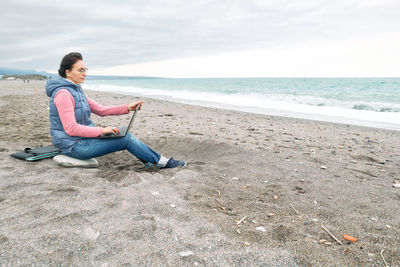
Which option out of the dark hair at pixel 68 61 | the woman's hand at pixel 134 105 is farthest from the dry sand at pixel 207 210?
the dark hair at pixel 68 61

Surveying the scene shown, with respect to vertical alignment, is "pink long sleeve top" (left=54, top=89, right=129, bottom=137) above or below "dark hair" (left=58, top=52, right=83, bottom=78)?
below

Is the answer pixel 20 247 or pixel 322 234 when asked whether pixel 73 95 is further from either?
pixel 322 234

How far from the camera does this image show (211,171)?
154 inches

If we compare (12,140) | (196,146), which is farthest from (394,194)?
(12,140)

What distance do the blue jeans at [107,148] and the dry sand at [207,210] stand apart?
9.8 inches

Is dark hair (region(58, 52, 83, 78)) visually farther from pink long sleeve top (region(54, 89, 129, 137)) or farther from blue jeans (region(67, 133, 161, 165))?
blue jeans (region(67, 133, 161, 165))

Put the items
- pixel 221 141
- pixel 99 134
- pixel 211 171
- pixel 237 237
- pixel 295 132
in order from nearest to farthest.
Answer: pixel 237 237 → pixel 99 134 → pixel 211 171 → pixel 221 141 → pixel 295 132

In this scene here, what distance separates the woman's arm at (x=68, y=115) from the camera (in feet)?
11.2

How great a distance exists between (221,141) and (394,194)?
10.1 feet

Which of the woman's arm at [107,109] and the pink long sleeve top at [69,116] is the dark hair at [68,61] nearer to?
the pink long sleeve top at [69,116]

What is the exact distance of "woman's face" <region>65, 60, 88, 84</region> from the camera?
141 inches

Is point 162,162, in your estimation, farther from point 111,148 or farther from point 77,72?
point 77,72

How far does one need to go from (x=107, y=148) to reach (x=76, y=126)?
0.56m

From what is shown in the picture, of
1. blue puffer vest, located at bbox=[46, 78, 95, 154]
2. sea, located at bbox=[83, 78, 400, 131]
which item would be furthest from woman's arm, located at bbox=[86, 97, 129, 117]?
sea, located at bbox=[83, 78, 400, 131]
